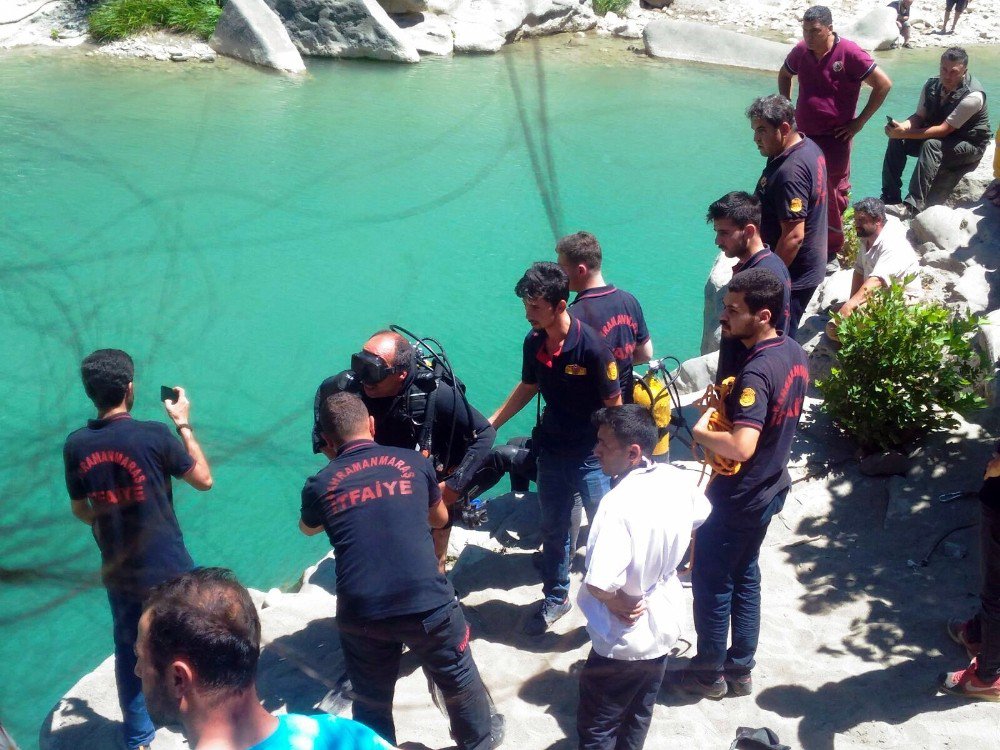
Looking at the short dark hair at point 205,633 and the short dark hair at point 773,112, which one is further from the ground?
the short dark hair at point 773,112

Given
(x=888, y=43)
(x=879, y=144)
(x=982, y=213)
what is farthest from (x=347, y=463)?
(x=888, y=43)

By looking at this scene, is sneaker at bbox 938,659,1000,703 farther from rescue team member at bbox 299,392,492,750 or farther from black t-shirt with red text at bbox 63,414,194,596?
black t-shirt with red text at bbox 63,414,194,596

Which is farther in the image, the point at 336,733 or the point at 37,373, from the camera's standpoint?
the point at 37,373

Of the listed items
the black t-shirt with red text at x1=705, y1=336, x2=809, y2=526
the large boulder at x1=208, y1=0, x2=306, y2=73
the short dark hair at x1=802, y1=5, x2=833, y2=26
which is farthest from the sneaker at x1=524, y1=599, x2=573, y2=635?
the large boulder at x1=208, y1=0, x2=306, y2=73

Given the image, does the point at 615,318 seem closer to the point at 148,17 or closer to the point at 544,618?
the point at 544,618

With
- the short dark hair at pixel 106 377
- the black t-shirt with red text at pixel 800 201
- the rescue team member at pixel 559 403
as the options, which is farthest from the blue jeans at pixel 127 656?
the black t-shirt with red text at pixel 800 201

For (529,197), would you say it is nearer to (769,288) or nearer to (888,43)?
(769,288)

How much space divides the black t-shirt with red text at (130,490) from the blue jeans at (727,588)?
188cm

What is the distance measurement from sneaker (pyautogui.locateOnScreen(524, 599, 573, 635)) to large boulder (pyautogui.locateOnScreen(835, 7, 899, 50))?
11.5m

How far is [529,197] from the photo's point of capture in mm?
8695

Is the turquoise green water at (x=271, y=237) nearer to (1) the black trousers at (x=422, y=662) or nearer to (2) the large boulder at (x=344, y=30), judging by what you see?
(2) the large boulder at (x=344, y=30)

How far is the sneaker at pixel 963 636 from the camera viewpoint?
353 cm

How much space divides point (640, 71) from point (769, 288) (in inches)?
387

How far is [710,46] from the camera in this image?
1253 centimetres
